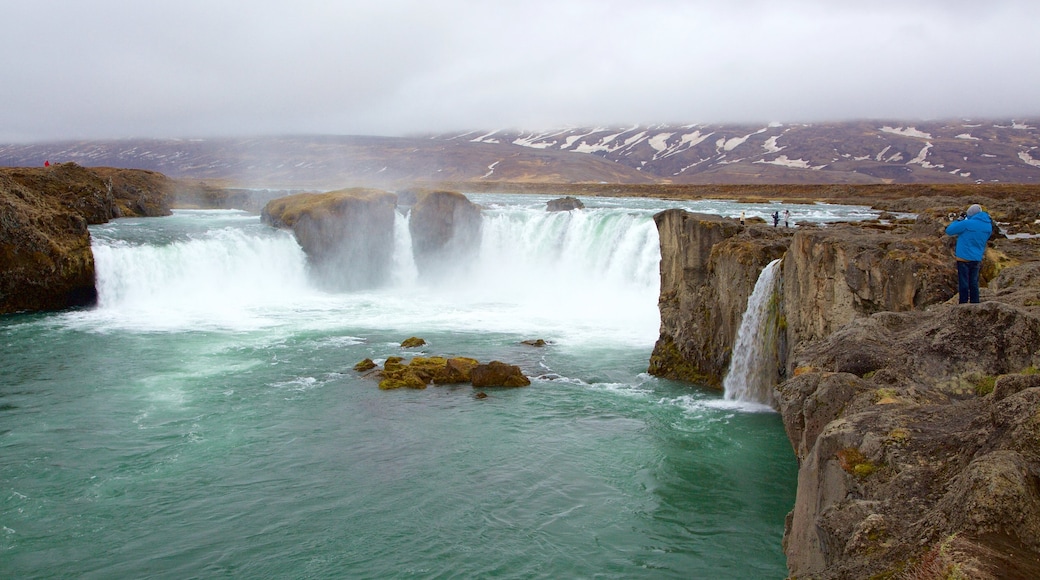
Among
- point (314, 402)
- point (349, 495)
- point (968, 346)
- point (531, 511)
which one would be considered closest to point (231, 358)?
point (314, 402)

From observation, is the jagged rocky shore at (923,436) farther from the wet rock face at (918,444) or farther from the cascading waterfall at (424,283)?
the cascading waterfall at (424,283)

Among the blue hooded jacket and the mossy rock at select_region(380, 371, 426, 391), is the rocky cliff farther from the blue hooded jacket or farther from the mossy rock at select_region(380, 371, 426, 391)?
the blue hooded jacket

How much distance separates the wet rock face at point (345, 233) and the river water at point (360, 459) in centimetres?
1404

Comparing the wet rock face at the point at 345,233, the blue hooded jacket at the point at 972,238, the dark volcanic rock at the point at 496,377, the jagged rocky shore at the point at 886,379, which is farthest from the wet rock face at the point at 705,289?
the wet rock face at the point at 345,233

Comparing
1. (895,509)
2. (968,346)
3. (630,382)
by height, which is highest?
(968,346)

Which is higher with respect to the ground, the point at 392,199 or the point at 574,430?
the point at 392,199

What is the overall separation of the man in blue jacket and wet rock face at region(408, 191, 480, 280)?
138ft

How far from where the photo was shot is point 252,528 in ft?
48.4

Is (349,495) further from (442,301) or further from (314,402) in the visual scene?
(442,301)

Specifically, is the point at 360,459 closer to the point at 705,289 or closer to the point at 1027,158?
the point at 705,289

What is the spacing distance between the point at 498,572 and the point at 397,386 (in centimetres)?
1270

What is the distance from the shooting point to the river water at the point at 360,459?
13.8 metres

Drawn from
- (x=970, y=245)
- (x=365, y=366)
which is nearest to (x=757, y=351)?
(x=970, y=245)

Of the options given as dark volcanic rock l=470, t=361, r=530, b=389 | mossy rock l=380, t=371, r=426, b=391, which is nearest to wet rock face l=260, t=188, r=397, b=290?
mossy rock l=380, t=371, r=426, b=391
